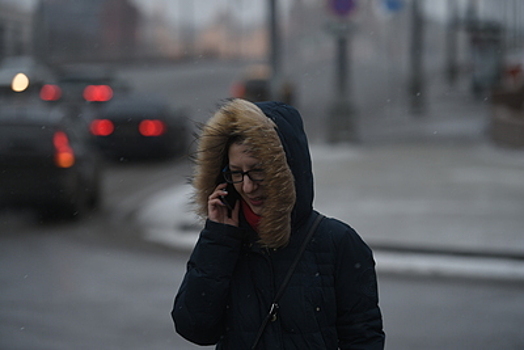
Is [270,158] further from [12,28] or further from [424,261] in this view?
[12,28]

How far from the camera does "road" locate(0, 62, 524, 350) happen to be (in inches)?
228

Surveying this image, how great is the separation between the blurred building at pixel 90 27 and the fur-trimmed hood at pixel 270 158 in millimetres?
47541

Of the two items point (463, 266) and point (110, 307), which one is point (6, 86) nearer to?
point (110, 307)

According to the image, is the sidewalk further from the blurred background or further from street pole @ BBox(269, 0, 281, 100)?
street pole @ BBox(269, 0, 281, 100)

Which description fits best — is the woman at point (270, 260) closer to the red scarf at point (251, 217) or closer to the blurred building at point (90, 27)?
the red scarf at point (251, 217)

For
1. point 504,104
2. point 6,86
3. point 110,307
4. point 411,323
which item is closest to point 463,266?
point 411,323

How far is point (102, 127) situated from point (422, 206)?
811 centimetres

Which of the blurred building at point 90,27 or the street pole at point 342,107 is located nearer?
the street pole at point 342,107

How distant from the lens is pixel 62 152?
1060cm

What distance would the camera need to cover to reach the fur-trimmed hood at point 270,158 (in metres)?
2.44

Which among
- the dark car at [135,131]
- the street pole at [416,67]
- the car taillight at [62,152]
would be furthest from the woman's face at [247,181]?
the street pole at [416,67]

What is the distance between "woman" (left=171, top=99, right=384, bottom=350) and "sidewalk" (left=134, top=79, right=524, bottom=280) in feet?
17.2

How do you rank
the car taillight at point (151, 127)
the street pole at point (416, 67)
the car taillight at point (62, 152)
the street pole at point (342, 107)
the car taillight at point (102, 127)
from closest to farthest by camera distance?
the car taillight at point (62, 152), the car taillight at point (151, 127), the car taillight at point (102, 127), the street pole at point (342, 107), the street pole at point (416, 67)

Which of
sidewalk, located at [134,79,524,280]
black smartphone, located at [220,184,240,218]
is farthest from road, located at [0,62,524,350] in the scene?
black smartphone, located at [220,184,240,218]
